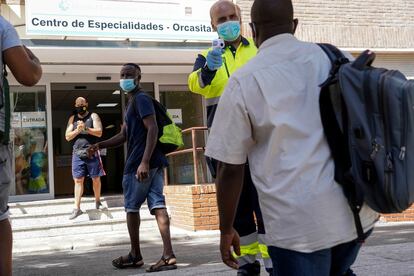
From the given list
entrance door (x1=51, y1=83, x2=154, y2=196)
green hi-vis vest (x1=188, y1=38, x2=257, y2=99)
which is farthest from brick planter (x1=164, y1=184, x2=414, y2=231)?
green hi-vis vest (x1=188, y1=38, x2=257, y2=99)

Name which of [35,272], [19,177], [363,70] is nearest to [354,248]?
[363,70]

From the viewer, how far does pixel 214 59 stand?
3262mm

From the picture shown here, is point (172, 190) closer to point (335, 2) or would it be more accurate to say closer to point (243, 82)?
Answer: point (335, 2)

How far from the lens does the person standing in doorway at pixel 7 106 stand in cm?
303

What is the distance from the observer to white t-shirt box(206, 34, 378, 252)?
1.93 meters

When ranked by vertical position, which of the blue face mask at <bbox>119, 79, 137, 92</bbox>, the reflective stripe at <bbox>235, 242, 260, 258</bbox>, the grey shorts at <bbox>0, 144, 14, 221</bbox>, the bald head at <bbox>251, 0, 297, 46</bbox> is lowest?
the reflective stripe at <bbox>235, 242, 260, 258</bbox>

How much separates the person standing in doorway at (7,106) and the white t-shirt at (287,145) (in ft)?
4.89

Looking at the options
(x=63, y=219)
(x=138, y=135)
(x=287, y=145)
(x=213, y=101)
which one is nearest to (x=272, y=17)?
(x=287, y=145)

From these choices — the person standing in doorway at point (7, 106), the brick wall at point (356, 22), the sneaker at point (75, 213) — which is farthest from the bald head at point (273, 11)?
the brick wall at point (356, 22)

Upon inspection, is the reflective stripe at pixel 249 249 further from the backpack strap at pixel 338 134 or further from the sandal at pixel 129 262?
the sandal at pixel 129 262

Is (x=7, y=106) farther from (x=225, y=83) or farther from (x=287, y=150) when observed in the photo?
(x=287, y=150)

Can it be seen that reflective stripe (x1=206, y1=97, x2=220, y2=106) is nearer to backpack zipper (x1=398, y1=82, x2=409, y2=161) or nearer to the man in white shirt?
the man in white shirt

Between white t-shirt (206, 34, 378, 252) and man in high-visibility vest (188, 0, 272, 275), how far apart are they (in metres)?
1.28

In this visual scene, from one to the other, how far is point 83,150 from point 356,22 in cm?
709
